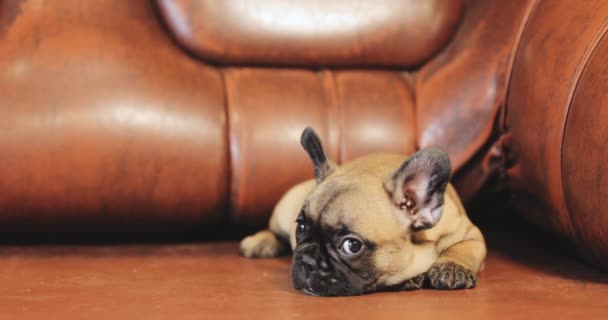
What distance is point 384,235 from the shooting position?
1.17m

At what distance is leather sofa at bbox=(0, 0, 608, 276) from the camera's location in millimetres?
1399

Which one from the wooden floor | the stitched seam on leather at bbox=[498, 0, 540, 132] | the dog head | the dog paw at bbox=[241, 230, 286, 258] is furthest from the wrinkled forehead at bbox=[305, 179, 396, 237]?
the stitched seam on leather at bbox=[498, 0, 540, 132]

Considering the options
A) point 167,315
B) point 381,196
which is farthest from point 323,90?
point 167,315

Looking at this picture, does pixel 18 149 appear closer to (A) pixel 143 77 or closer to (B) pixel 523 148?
(A) pixel 143 77

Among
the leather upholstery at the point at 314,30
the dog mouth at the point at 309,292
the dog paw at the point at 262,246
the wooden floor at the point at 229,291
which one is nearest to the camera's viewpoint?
the wooden floor at the point at 229,291

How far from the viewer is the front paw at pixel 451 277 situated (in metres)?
1.11

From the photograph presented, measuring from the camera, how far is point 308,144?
130 centimetres

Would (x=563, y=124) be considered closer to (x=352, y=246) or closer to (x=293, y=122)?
(x=352, y=246)

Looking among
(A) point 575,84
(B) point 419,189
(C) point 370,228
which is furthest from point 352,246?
(A) point 575,84

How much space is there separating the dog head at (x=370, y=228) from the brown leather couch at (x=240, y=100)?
0.24 metres

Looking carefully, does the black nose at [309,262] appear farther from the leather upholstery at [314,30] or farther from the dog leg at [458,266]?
the leather upholstery at [314,30]

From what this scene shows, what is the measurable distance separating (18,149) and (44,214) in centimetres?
12

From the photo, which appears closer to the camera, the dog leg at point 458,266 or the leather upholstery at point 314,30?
the dog leg at point 458,266

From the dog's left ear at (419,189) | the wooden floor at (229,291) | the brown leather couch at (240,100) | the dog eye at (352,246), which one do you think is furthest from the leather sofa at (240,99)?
the dog eye at (352,246)
